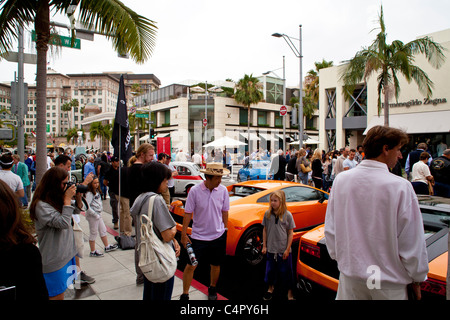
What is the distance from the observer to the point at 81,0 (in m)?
5.24

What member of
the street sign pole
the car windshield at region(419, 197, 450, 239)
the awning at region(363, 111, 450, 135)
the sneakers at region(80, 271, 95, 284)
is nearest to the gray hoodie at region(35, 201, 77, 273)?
the sneakers at region(80, 271, 95, 284)

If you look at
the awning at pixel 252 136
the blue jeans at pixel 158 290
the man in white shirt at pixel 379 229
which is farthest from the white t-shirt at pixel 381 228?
the awning at pixel 252 136

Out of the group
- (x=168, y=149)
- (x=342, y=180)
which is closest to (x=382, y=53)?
(x=168, y=149)

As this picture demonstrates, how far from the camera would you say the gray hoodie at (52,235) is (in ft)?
9.40

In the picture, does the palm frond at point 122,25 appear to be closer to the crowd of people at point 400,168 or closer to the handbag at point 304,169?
the crowd of people at point 400,168

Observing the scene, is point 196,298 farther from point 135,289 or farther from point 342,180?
point 342,180

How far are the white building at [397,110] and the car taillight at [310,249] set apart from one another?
15.8 m

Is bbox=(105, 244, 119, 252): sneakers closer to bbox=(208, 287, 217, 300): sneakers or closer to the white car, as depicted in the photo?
bbox=(208, 287, 217, 300): sneakers

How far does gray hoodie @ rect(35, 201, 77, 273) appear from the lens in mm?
2865

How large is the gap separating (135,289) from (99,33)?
15.4ft

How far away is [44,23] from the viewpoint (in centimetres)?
532

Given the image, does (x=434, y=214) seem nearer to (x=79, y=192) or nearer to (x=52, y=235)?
(x=52, y=235)

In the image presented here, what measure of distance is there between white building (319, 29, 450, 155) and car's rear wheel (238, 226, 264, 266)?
14.7 meters

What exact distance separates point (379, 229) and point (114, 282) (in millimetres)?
3793
